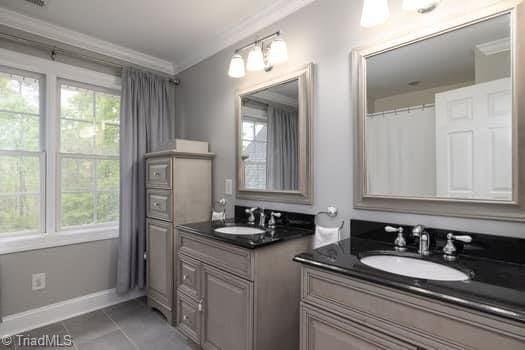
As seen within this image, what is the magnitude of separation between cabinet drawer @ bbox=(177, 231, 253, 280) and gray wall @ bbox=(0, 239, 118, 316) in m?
1.12

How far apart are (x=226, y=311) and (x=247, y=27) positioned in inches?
81.0

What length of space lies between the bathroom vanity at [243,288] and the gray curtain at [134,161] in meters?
0.96

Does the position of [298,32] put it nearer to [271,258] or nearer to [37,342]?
[271,258]

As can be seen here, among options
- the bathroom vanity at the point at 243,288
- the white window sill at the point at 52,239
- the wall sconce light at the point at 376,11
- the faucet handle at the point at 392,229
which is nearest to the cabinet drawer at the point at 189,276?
the bathroom vanity at the point at 243,288

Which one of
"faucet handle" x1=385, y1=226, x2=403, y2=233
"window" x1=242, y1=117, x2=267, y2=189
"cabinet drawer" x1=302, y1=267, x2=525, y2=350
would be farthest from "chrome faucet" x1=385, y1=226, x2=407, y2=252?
"window" x1=242, y1=117, x2=267, y2=189

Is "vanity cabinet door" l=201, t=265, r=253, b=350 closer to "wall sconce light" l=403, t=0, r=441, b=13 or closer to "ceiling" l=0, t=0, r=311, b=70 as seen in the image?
"wall sconce light" l=403, t=0, r=441, b=13

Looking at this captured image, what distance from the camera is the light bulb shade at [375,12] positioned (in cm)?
136

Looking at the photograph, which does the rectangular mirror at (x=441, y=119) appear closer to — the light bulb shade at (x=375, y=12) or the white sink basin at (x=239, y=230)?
the light bulb shade at (x=375, y=12)

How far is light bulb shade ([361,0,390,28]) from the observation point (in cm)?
136

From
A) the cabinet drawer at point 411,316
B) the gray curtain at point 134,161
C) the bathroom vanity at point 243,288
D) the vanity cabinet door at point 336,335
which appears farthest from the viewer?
the gray curtain at point 134,161

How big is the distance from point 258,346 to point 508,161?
144cm

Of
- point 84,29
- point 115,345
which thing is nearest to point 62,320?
point 115,345

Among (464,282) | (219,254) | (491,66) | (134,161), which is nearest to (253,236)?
(219,254)

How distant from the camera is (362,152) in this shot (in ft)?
5.07
